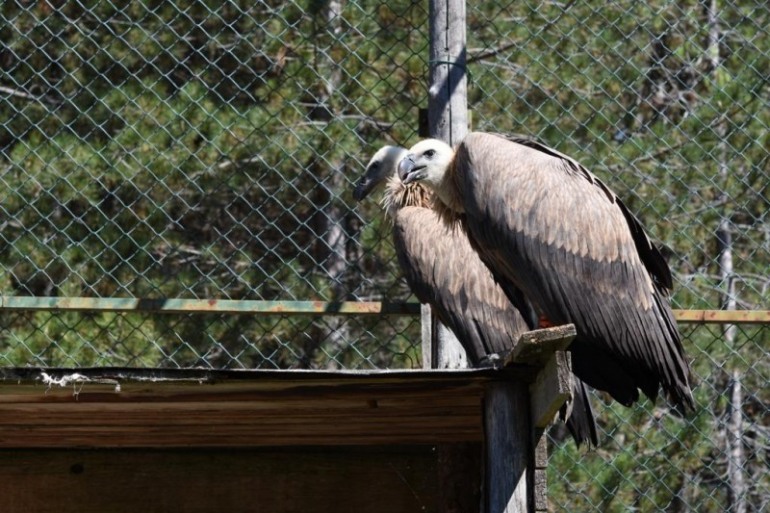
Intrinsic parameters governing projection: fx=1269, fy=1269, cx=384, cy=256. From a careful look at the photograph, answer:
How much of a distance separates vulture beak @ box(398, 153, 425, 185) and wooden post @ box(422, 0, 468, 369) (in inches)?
6.0

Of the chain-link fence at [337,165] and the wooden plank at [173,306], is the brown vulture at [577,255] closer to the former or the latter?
the wooden plank at [173,306]

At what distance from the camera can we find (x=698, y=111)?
631 centimetres

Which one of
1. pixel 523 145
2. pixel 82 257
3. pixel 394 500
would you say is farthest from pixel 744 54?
pixel 394 500

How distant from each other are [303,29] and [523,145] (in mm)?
2304

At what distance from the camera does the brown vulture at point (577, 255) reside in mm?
4113

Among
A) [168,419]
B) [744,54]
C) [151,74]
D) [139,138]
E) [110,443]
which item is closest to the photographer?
[168,419]

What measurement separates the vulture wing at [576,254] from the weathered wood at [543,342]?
1.56 meters

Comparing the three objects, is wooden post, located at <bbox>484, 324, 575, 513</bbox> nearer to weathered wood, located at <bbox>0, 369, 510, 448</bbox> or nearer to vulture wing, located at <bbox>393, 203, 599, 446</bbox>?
weathered wood, located at <bbox>0, 369, 510, 448</bbox>

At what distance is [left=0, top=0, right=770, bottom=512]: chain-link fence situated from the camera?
563 cm

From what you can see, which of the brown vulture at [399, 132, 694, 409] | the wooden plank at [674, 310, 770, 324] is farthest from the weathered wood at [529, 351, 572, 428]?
the wooden plank at [674, 310, 770, 324]

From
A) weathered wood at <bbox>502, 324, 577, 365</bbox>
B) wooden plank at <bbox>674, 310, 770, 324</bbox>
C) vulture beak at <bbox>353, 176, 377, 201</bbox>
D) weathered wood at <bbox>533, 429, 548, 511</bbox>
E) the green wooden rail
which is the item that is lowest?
weathered wood at <bbox>533, 429, 548, 511</bbox>

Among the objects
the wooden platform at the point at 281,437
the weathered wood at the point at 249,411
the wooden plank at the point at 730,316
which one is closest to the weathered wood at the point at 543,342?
the wooden platform at the point at 281,437

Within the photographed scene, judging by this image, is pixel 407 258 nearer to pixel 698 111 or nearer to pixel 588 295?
pixel 588 295

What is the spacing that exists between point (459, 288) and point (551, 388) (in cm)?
204
